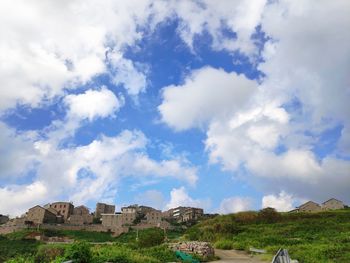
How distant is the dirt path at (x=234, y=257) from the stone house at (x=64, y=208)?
3608 inches

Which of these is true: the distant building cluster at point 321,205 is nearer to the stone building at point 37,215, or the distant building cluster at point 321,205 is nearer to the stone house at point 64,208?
the stone house at point 64,208

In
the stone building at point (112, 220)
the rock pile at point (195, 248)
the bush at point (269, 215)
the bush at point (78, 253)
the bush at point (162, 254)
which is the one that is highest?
the stone building at point (112, 220)

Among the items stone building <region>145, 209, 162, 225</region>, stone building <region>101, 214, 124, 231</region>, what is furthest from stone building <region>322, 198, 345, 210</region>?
stone building <region>101, 214, 124, 231</region>

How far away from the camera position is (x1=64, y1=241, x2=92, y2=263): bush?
1264cm

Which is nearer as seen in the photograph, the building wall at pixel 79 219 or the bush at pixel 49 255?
the bush at pixel 49 255

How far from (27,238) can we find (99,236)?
15.0m

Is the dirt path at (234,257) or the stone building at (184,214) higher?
the stone building at (184,214)

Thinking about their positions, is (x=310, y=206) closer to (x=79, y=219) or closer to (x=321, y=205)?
(x=321, y=205)

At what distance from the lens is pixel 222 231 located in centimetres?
3769

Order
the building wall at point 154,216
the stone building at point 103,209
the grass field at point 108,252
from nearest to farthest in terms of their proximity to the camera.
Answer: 1. the grass field at point 108,252
2. the building wall at point 154,216
3. the stone building at point 103,209

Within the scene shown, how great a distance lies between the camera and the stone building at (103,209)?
119012mm

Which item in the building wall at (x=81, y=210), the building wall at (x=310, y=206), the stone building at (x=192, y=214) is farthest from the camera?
the stone building at (x=192, y=214)

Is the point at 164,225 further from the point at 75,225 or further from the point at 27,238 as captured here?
the point at 27,238

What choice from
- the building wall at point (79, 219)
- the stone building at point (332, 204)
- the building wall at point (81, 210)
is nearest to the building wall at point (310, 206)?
the stone building at point (332, 204)
